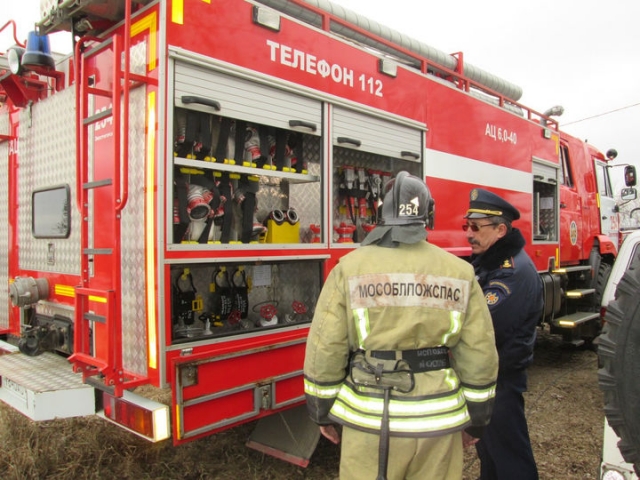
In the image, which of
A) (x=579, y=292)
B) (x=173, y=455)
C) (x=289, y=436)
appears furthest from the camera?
(x=579, y=292)

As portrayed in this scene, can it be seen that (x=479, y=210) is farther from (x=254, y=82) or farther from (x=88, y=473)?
(x=88, y=473)

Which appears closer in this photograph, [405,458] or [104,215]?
[405,458]

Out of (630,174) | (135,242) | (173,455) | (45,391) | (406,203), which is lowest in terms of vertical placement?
(173,455)

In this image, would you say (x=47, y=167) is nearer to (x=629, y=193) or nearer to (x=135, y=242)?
(x=135, y=242)

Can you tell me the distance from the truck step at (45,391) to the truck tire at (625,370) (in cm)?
257

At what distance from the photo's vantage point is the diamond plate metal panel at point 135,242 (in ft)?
8.82

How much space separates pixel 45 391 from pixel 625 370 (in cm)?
279

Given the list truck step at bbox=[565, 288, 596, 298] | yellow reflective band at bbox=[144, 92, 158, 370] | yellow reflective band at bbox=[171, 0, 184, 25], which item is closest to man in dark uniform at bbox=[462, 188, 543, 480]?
yellow reflective band at bbox=[144, 92, 158, 370]

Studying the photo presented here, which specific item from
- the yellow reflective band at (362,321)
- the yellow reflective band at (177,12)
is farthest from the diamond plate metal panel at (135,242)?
the yellow reflective band at (362,321)

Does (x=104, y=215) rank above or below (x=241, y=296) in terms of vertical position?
above

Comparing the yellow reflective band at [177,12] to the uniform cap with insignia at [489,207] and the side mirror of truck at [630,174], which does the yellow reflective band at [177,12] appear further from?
the side mirror of truck at [630,174]

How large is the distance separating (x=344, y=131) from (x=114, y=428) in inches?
108

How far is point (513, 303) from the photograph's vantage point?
106 inches

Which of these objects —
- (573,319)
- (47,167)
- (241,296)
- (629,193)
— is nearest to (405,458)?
(241,296)
